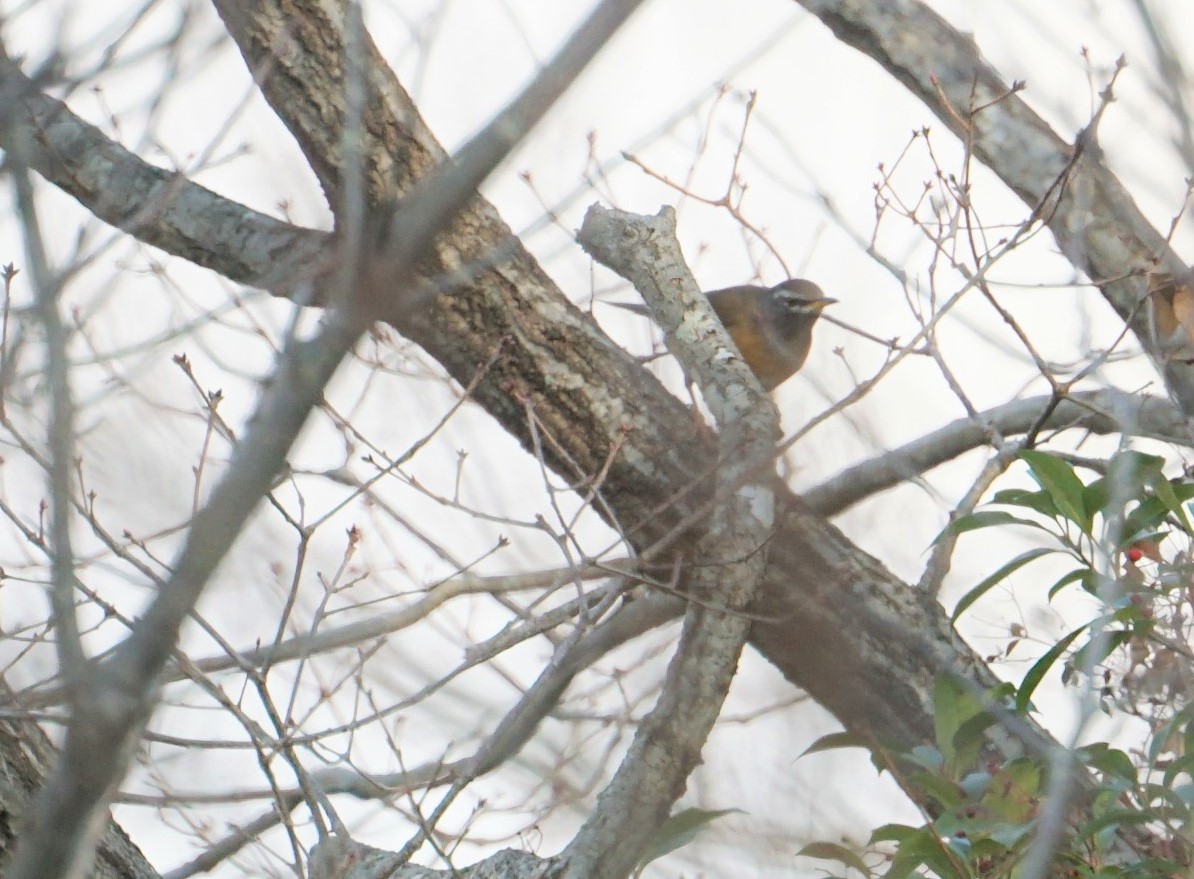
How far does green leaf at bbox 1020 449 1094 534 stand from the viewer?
6.81 ft

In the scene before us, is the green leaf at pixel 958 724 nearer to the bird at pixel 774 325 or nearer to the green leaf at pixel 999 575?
the green leaf at pixel 999 575

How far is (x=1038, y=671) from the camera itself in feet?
6.89

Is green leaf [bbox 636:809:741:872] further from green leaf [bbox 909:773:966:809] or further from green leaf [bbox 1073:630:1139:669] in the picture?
green leaf [bbox 1073:630:1139:669]

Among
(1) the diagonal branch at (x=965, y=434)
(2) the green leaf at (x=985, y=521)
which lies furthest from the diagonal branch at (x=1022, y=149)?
(2) the green leaf at (x=985, y=521)

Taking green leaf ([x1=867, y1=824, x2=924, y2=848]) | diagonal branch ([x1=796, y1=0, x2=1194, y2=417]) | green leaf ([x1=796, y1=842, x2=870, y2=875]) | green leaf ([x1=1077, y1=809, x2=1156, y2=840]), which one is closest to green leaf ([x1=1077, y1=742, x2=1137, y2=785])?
green leaf ([x1=1077, y1=809, x2=1156, y2=840])

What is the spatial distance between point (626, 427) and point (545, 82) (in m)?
1.95

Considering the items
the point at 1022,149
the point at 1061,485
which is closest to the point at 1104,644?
the point at 1061,485

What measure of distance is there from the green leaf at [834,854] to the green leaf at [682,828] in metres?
0.18

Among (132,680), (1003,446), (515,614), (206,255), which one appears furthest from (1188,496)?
(206,255)

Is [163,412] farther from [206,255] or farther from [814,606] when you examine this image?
[814,606]

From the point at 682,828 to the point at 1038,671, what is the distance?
2.24 feet

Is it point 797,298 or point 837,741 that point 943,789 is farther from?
point 797,298

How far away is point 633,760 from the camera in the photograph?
9.70 feet

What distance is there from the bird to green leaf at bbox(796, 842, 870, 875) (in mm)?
3338
